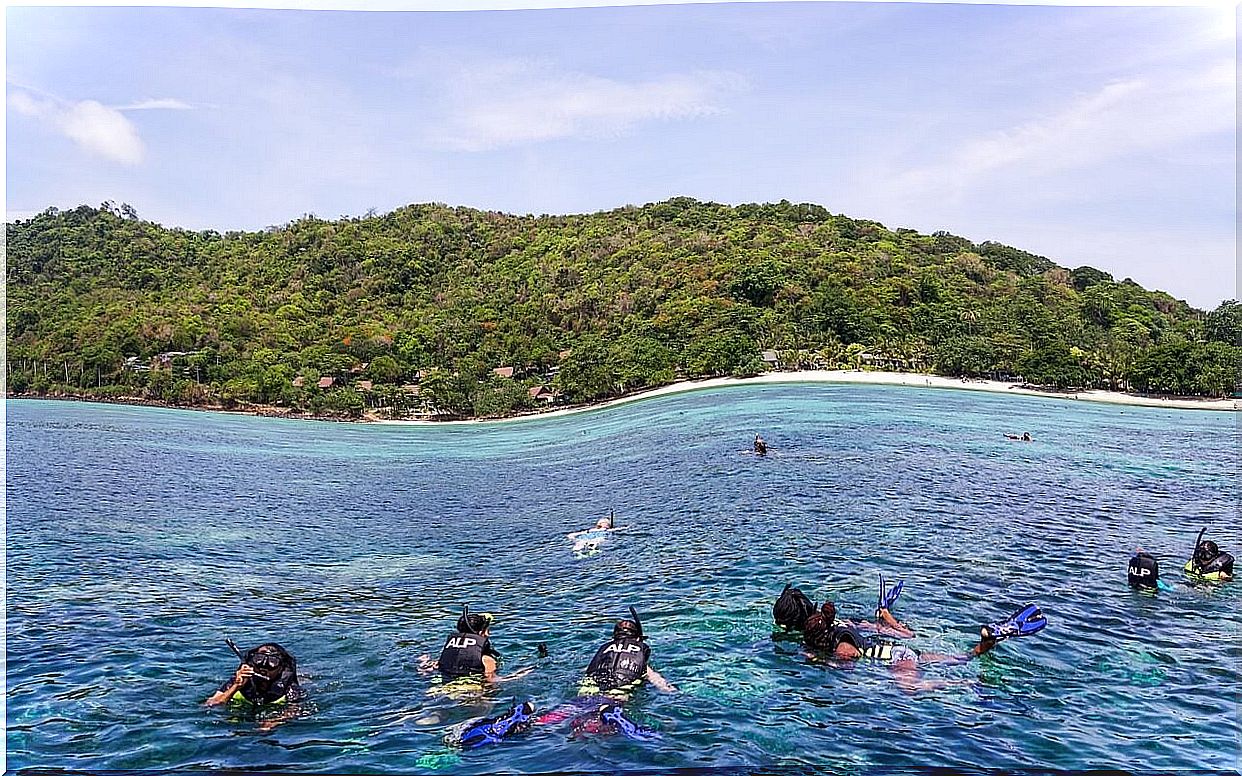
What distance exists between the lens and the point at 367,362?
9031 cm

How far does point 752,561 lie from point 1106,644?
7054 millimetres

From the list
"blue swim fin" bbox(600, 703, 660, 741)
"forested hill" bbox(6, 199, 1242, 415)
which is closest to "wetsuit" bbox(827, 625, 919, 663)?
"blue swim fin" bbox(600, 703, 660, 741)

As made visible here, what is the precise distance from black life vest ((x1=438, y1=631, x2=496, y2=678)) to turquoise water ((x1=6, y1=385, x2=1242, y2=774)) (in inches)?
18.6

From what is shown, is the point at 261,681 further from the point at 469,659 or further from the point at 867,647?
the point at 867,647

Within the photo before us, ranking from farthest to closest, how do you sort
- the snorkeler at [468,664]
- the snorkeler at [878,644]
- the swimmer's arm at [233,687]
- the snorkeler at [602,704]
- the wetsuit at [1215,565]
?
the wetsuit at [1215,565] < the snorkeler at [878,644] < the snorkeler at [468,664] < the swimmer's arm at [233,687] < the snorkeler at [602,704]

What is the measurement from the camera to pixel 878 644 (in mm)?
12266

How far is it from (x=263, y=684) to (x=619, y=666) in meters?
4.54

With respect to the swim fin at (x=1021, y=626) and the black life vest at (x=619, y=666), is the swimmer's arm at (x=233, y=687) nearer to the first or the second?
the black life vest at (x=619, y=666)

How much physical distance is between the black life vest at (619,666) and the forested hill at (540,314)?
66708 mm

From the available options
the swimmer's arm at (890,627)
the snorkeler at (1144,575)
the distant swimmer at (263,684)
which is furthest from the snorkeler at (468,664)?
the snorkeler at (1144,575)

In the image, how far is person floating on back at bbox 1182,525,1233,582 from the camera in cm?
1572

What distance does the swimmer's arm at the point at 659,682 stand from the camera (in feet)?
36.5

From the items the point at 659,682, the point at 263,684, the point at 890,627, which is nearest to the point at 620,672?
the point at 659,682

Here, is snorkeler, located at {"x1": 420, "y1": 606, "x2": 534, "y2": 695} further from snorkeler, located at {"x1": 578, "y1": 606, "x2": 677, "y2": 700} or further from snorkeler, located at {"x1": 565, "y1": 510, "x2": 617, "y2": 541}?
snorkeler, located at {"x1": 565, "y1": 510, "x2": 617, "y2": 541}
